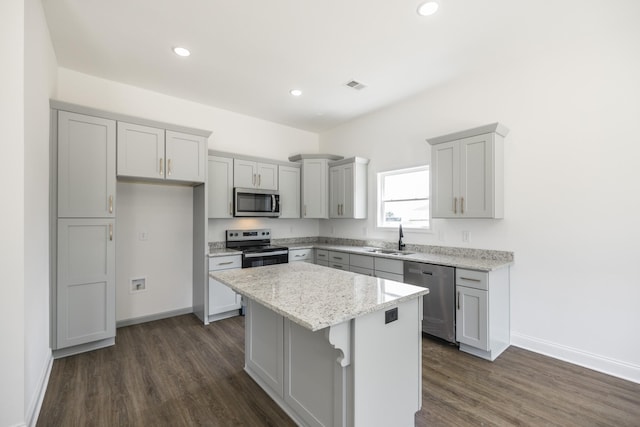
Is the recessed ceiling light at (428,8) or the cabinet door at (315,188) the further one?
the cabinet door at (315,188)

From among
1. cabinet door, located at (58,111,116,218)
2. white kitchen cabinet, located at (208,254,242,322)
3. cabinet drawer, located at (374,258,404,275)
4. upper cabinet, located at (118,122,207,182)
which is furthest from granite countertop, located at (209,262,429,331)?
upper cabinet, located at (118,122,207,182)

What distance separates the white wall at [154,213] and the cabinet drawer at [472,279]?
3.22 m

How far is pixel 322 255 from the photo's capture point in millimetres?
4523

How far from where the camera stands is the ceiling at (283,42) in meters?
2.26

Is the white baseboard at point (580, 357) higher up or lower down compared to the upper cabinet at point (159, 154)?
lower down

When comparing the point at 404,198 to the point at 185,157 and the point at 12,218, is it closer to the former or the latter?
the point at 185,157

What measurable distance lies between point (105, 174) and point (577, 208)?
182 inches

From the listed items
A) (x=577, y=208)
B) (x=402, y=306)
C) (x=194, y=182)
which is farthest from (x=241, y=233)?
(x=577, y=208)

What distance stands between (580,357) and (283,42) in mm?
4002

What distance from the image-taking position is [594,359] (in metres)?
2.51

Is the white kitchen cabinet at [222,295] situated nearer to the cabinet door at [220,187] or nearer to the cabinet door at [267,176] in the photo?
the cabinet door at [220,187]

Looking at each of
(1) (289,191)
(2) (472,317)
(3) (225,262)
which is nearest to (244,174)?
(1) (289,191)

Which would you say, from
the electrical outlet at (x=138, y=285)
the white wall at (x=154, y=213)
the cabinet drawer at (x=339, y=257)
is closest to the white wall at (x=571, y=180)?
the cabinet drawer at (x=339, y=257)

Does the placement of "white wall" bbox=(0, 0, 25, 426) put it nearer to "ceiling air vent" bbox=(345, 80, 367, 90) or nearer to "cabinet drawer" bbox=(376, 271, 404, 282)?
"ceiling air vent" bbox=(345, 80, 367, 90)
